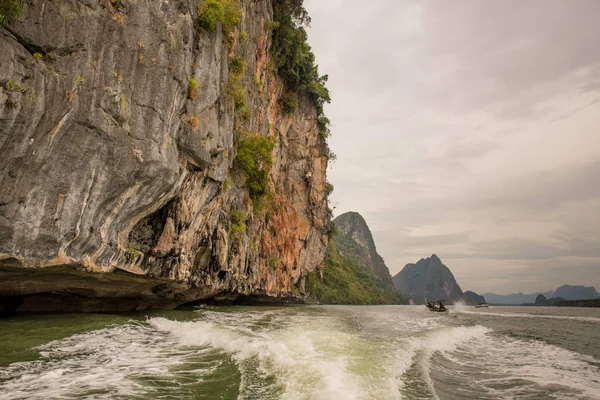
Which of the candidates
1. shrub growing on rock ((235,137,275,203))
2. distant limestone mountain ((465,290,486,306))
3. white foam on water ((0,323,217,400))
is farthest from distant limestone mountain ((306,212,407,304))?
distant limestone mountain ((465,290,486,306))

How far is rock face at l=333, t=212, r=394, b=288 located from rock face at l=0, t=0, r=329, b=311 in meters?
124

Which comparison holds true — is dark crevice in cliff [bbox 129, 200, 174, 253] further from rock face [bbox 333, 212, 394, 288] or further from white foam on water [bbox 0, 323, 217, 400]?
rock face [bbox 333, 212, 394, 288]

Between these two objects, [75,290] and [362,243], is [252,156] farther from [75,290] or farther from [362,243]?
[362,243]

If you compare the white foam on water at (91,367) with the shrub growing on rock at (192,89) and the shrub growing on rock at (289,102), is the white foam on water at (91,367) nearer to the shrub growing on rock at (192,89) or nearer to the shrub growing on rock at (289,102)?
the shrub growing on rock at (192,89)

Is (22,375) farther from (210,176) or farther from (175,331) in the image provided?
(210,176)

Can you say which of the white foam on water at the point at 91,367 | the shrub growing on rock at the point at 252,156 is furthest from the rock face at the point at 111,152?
the shrub growing on rock at the point at 252,156

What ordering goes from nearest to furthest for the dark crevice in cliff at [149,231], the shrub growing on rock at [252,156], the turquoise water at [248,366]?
the turquoise water at [248,366]
the dark crevice in cliff at [149,231]
the shrub growing on rock at [252,156]

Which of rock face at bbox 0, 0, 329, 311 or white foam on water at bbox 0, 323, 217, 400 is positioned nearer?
white foam on water at bbox 0, 323, 217, 400

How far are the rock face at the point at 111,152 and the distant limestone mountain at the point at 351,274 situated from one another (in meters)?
30.5

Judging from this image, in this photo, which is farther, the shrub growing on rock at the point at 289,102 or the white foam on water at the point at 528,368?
the shrub growing on rock at the point at 289,102

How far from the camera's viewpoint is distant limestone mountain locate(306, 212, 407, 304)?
64.2 metres

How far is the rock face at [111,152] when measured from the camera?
715cm

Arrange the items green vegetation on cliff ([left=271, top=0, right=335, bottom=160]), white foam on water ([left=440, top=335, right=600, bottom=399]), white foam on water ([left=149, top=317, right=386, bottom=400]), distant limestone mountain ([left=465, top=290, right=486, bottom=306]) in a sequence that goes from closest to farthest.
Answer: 1. white foam on water ([left=149, top=317, right=386, bottom=400])
2. white foam on water ([left=440, top=335, right=600, bottom=399])
3. green vegetation on cliff ([left=271, top=0, right=335, bottom=160])
4. distant limestone mountain ([left=465, top=290, right=486, bottom=306])

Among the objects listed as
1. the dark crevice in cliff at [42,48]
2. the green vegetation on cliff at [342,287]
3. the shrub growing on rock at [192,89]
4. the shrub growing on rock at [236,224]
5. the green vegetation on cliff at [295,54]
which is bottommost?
the green vegetation on cliff at [342,287]
